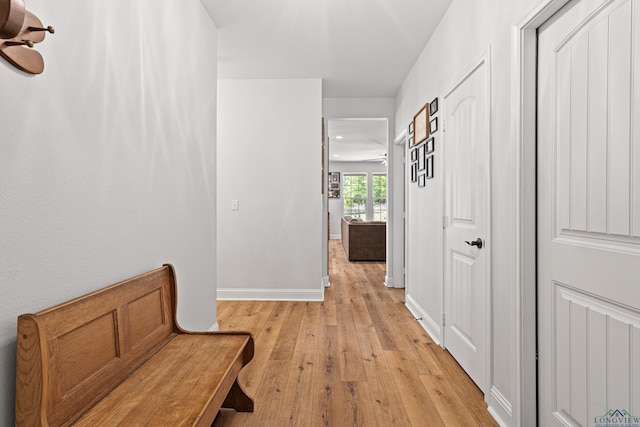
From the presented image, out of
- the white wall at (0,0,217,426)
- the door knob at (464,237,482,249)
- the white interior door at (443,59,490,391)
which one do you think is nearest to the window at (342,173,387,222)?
the white interior door at (443,59,490,391)

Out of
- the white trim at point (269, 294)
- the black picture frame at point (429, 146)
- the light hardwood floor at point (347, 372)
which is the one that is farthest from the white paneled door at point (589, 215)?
the white trim at point (269, 294)

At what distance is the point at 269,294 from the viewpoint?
14.2ft

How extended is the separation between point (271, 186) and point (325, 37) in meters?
1.75

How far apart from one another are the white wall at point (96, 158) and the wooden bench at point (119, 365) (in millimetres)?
96

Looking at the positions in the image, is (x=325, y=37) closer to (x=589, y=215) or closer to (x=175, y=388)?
(x=589, y=215)

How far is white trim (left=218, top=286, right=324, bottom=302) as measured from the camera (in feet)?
14.1

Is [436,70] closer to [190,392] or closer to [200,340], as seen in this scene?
[200,340]

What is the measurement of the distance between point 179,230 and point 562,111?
6.86ft

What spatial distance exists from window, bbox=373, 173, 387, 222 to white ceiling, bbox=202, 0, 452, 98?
790 centimetres

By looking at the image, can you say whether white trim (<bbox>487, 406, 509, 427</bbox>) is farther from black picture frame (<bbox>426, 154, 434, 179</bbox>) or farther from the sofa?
the sofa

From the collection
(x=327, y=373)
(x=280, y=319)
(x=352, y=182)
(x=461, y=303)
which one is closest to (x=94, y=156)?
(x=327, y=373)

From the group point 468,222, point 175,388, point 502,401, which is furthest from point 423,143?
point 175,388

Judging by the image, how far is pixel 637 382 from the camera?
3.74ft

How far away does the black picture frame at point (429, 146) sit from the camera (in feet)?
10.2
